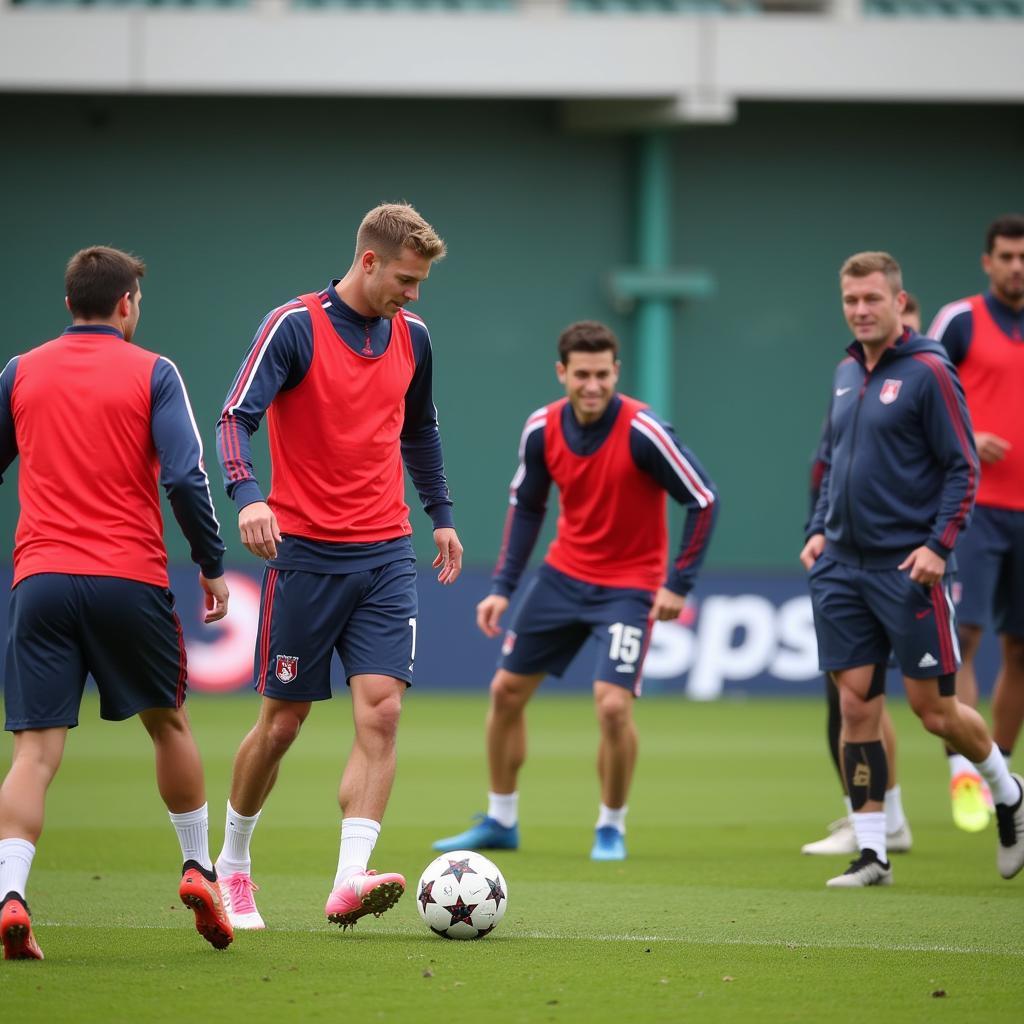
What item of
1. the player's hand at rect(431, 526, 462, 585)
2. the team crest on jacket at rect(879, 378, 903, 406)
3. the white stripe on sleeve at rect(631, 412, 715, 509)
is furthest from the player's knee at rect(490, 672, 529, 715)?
the team crest on jacket at rect(879, 378, 903, 406)

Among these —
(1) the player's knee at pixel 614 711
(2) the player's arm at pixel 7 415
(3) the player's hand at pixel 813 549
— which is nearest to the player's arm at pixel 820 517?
(3) the player's hand at pixel 813 549

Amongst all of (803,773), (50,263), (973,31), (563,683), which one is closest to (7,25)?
(50,263)

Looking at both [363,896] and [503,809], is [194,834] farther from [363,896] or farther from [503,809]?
[503,809]

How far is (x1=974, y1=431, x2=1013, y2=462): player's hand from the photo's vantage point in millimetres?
8445

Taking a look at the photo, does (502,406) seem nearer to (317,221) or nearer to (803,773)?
(317,221)

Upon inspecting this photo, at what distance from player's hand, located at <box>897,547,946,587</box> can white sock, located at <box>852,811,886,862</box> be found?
98 cm

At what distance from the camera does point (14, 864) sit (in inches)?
202

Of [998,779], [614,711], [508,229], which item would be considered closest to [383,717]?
[614,711]

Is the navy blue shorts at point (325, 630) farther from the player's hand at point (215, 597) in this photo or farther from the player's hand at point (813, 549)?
the player's hand at point (813, 549)

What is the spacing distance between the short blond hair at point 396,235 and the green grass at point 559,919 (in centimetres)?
222

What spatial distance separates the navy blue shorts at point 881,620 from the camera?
6.98 metres

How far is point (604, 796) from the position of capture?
8.15 meters

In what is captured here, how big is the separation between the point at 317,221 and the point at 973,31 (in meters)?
7.55

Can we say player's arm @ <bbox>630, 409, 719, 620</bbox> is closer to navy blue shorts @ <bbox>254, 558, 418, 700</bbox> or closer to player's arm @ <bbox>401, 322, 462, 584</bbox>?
player's arm @ <bbox>401, 322, 462, 584</bbox>
